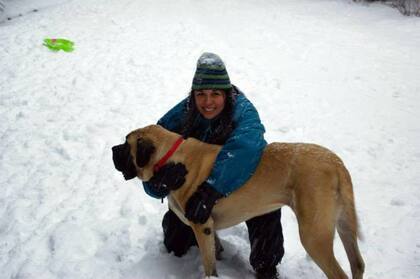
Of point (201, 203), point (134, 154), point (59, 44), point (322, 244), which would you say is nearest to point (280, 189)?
point (322, 244)

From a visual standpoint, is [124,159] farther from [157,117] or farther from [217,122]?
[157,117]

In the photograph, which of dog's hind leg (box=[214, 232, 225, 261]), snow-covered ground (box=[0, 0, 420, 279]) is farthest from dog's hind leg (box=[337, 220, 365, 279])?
dog's hind leg (box=[214, 232, 225, 261])

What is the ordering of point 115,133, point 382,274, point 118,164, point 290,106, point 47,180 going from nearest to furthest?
point 118,164 < point 382,274 < point 47,180 < point 115,133 < point 290,106

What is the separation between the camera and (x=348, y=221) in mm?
2816

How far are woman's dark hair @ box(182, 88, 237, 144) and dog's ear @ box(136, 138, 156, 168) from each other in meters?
0.48

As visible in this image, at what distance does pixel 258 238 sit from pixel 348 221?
0.89 metres

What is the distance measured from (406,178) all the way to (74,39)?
10.4 metres

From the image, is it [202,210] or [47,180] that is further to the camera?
[47,180]

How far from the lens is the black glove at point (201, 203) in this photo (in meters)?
2.83

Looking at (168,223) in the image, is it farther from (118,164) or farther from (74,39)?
(74,39)

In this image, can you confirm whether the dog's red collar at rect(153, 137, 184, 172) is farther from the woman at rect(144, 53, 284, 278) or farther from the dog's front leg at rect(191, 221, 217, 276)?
the dog's front leg at rect(191, 221, 217, 276)

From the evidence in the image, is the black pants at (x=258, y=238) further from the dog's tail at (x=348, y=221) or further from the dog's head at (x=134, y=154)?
the dog's head at (x=134, y=154)

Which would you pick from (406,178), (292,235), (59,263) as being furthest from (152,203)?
(406,178)

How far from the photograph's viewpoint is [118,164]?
3102 millimetres
